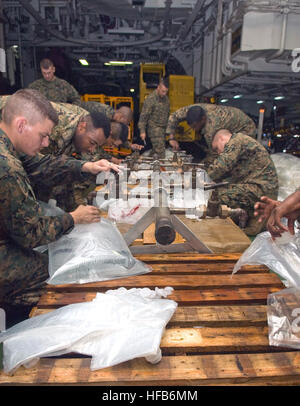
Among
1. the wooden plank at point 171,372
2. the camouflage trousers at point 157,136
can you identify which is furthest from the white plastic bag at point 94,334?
the camouflage trousers at point 157,136

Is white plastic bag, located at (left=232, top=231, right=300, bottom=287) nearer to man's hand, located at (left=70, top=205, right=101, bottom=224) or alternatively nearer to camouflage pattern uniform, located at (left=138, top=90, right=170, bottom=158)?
man's hand, located at (left=70, top=205, right=101, bottom=224)

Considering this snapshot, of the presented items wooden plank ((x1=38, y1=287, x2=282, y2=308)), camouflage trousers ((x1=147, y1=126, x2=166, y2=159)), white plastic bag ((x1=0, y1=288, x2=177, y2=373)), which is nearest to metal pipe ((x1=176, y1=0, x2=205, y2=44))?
camouflage trousers ((x1=147, y1=126, x2=166, y2=159))

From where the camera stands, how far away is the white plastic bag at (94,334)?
1147 millimetres

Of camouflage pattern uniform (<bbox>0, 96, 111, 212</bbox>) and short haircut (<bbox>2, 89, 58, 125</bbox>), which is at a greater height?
short haircut (<bbox>2, 89, 58, 125</bbox>)

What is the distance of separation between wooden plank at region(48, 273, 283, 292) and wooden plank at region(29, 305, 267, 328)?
0.20 m

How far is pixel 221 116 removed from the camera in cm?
561

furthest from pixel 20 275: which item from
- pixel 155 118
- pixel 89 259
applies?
pixel 155 118

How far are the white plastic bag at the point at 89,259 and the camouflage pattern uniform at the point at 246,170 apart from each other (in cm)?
237

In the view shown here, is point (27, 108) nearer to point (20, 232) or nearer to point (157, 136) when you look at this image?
point (20, 232)

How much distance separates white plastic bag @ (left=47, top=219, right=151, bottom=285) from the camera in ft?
5.87

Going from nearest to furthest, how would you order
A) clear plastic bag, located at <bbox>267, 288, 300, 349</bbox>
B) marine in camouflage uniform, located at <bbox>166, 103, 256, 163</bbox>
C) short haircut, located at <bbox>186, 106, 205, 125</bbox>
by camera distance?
1. clear plastic bag, located at <bbox>267, 288, 300, 349</bbox>
2. short haircut, located at <bbox>186, 106, 205, 125</bbox>
3. marine in camouflage uniform, located at <bbox>166, 103, 256, 163</bbox>

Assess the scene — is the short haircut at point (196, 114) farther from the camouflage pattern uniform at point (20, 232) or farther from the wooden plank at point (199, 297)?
the wooden plank at point (199, 297)
